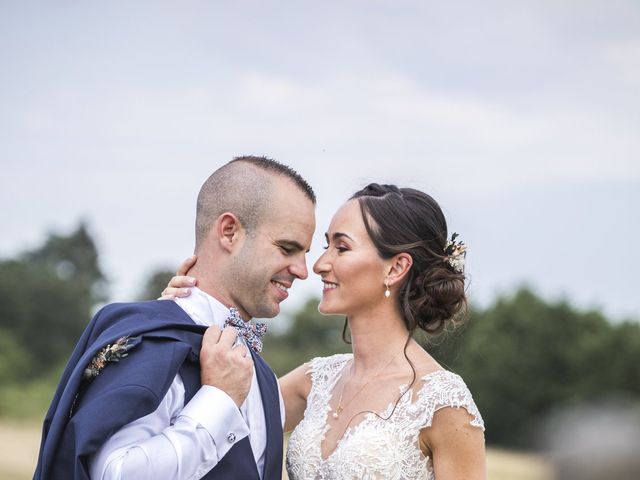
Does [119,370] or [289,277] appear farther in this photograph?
[289,277]

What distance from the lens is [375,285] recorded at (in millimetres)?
5219

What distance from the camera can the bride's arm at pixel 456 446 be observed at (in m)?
4.69

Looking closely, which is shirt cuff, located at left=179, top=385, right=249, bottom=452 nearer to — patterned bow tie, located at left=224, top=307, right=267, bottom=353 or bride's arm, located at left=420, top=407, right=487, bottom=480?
patterned bow tie, located at left=224, top=307, right=267, bottom=353

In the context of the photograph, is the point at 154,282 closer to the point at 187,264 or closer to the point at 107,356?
the point at 187,264

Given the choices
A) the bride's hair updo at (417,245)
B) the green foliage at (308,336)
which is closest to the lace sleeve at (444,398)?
the bride's hair updo at (417,245)

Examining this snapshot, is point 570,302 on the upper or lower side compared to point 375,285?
upper

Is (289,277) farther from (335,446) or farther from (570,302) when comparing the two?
(570,302)

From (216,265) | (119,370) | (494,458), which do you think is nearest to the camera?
(119,370)

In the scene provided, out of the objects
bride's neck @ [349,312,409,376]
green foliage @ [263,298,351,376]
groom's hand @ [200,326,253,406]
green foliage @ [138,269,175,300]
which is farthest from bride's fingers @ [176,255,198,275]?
green foliage @ [138,269,175,300]

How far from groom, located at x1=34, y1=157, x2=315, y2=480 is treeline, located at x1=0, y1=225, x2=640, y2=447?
22.8 meters

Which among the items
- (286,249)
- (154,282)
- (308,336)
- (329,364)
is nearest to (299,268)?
(286,249)

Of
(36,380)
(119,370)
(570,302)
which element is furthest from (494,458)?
(119,370)

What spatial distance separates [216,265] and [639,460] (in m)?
7.29

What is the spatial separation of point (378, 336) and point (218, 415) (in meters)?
1.76
